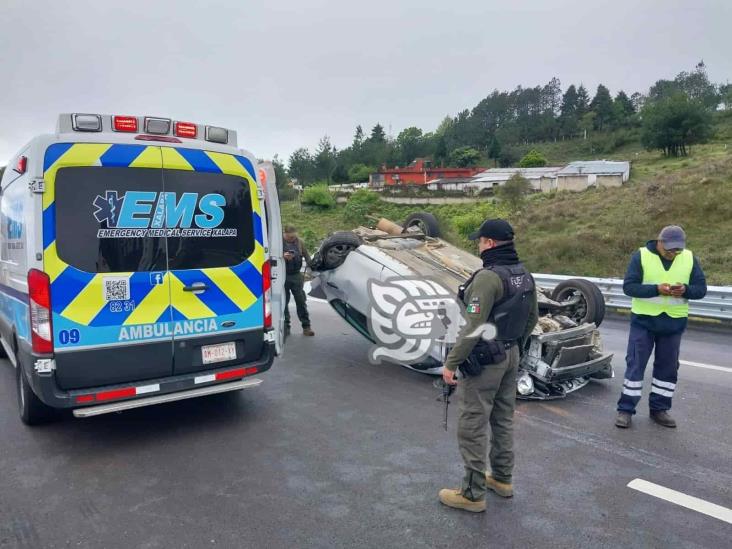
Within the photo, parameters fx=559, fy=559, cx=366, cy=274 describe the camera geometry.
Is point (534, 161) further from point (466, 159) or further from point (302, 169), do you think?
point (302, 169)

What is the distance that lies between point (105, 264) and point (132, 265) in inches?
7.4

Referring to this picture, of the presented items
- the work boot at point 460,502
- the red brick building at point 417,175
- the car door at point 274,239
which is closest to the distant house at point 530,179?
the red brick building at point 417,175

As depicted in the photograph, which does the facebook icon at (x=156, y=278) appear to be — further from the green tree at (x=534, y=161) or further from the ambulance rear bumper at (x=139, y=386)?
the green tree at (x=534, y=161)

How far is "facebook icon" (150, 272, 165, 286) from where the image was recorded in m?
4.36

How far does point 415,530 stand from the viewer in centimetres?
320

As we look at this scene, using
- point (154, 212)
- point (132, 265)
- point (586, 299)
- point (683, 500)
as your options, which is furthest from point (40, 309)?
point (586, 299)

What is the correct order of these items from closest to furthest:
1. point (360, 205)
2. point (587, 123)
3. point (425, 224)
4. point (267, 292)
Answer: point (267, 292)
point (425, 224)
point (360, 205)
point (587, 123)

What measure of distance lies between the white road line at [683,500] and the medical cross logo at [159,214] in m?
3.61

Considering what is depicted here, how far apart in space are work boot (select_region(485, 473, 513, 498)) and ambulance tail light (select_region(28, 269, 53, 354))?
3206mm

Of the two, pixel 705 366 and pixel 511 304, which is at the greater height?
pixel 511 304

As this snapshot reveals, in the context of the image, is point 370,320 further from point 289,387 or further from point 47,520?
point 47,520

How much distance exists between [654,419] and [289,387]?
351 centimetres

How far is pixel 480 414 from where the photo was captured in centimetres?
341

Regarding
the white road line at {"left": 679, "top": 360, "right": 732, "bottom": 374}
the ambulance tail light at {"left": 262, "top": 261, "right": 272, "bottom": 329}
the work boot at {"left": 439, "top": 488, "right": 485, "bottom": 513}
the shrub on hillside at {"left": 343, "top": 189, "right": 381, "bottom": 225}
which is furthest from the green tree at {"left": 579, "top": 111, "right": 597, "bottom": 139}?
the work boot at {"left": 439, "top": 488, "right": 485, "bottom": 513}
